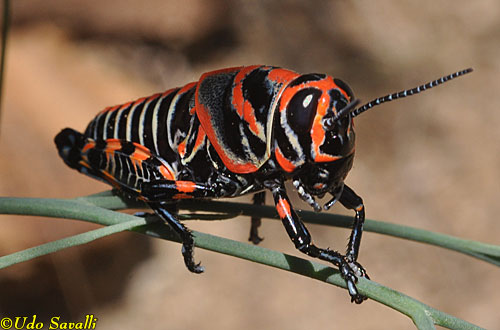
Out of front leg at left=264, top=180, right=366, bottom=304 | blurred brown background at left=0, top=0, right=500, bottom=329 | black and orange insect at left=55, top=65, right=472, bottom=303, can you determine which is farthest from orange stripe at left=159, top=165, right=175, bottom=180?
blurred brown background at left=0, top=0, right=500, bottom=329

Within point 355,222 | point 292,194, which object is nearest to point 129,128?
point 355,222

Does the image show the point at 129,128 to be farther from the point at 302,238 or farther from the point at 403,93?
the point at 403,93

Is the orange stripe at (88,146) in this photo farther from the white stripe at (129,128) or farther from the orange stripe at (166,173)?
the orange stripe at (166,173)

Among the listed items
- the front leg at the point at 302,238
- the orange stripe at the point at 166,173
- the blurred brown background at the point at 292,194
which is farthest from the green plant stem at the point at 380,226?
the blurred brown background at the point at 292,194

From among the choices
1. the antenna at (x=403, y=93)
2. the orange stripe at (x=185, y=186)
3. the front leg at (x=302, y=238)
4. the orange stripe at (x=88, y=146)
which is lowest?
the front leg at (x=302, y=238)

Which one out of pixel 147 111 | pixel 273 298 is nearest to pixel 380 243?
pixel 273 298

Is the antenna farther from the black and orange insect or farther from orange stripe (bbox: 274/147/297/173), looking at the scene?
orange stripe (bbox: 274/147/297/173)

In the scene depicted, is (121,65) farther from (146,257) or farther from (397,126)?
(397,126)
